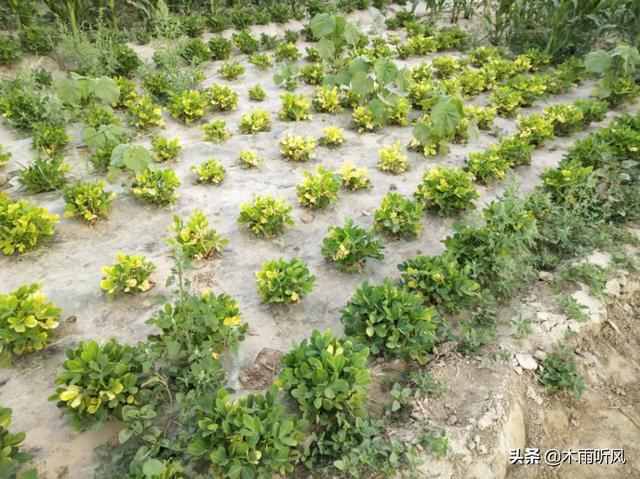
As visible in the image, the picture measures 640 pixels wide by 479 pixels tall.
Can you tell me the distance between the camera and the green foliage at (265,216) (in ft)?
13.5

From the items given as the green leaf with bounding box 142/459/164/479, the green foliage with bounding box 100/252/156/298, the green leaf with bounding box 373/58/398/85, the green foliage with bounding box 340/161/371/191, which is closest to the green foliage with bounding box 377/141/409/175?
the green foliage with bounding box 340/161/371/191

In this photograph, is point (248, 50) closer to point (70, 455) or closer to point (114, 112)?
point (114, 112)

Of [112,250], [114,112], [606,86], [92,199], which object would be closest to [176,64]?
[114,112]

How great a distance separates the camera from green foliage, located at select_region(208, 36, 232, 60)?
332 inches

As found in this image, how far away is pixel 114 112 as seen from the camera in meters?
6.37

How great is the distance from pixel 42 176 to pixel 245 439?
12.7ft

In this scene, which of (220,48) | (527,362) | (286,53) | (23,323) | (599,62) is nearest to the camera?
(23,323)

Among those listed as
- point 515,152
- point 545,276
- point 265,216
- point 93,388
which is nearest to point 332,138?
point 265,216

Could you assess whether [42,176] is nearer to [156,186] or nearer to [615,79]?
[156,186]

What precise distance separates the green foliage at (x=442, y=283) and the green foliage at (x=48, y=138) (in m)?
4.57

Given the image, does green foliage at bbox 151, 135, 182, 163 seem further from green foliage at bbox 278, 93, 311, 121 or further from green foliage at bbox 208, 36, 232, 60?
green foliage at bbox 208, 36, 232, 60

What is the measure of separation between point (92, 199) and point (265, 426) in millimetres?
3050

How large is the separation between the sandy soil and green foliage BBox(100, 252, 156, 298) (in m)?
0.10

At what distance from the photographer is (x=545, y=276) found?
3695mm
